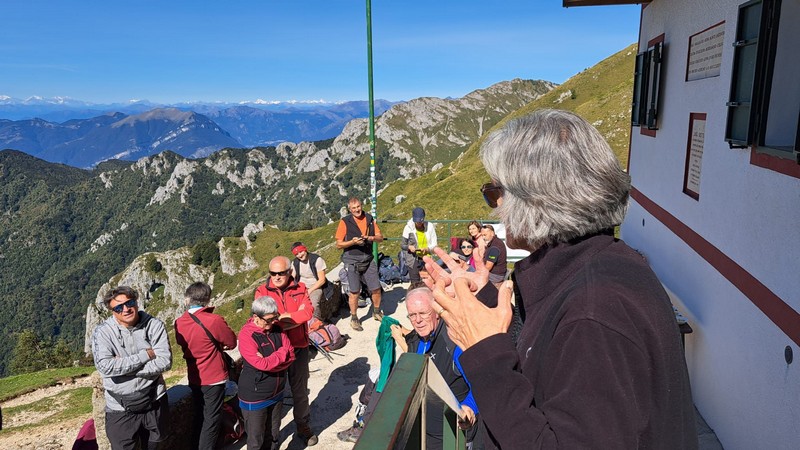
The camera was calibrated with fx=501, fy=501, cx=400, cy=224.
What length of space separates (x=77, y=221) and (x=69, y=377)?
18388cm

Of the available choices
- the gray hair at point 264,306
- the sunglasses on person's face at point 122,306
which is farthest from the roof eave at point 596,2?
the sunglasses on person's face at point 122,306

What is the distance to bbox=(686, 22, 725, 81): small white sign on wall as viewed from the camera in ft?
17.0

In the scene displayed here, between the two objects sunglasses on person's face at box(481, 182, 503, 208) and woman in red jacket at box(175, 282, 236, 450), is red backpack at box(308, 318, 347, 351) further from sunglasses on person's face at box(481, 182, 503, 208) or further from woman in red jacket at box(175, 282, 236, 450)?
sunglasses on person's face at box(481, 182, 503, 208)

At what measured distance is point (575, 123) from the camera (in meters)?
1.48

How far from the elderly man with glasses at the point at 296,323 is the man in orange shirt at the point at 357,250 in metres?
2.03

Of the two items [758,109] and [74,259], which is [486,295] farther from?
[74,259]

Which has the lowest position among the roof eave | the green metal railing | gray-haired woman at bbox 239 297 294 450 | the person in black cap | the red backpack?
the red backpack

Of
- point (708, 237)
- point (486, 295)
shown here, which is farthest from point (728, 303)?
point (486, 295)

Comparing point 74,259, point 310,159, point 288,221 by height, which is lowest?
point 74,259

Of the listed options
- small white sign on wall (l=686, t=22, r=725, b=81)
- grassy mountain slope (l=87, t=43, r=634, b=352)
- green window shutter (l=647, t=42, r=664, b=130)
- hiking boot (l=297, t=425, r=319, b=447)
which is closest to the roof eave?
A: green window shutter (l=647, t=42, r=664, b=130)

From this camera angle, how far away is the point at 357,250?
8.15 m

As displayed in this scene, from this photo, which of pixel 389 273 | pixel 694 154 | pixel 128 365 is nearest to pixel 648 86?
pixel 694 154

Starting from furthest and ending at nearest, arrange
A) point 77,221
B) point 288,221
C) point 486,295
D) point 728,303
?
point 77,221
point 288,221
point 728,303
point 486,295

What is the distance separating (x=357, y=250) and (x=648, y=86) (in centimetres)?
538
